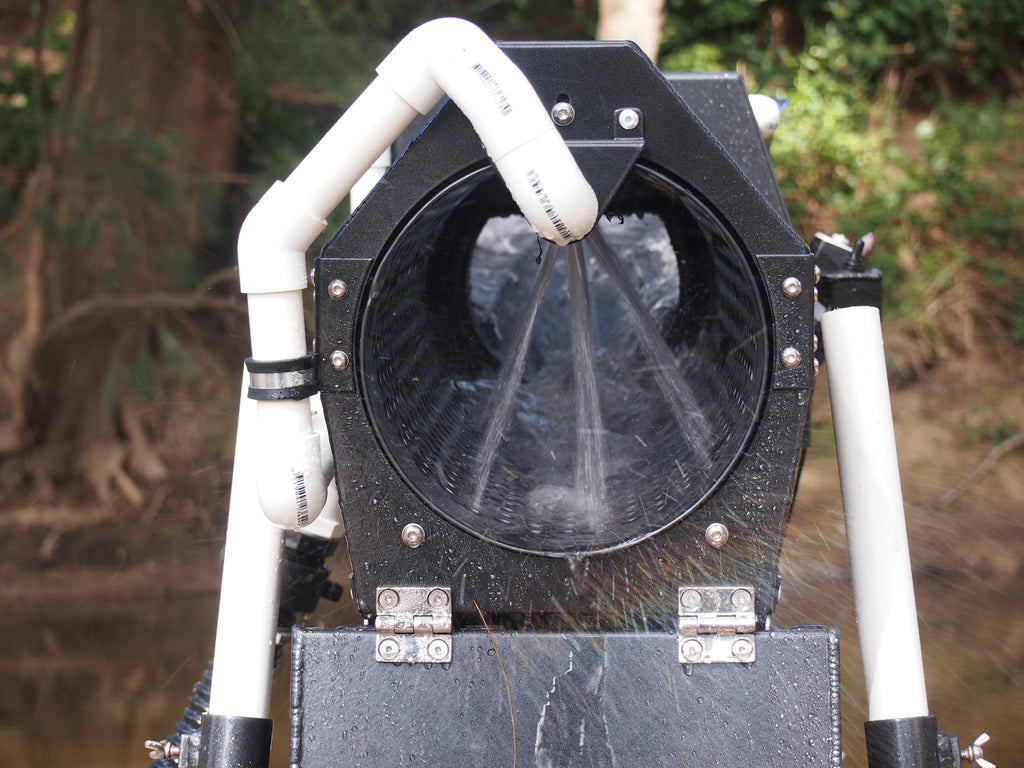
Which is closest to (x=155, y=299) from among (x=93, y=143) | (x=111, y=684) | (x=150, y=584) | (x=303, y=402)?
(x=93, y=143)

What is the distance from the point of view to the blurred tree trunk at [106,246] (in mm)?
4406

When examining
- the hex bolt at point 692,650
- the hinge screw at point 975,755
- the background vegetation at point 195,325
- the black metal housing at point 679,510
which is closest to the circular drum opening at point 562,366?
the black metal housing at point 679,510

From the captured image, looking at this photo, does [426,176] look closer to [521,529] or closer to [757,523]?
[521,529]

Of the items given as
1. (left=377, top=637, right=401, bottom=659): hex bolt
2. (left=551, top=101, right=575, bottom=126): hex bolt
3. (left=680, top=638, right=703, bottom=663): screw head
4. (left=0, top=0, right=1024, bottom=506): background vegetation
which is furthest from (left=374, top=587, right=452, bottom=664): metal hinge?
(left=0, top=0, right=1024, bottom=506): background vegetation

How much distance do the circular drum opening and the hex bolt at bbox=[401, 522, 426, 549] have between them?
0.03 m

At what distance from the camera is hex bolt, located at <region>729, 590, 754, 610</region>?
3.83 ft

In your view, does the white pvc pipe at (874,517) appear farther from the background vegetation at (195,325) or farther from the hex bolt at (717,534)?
the background vegetation at (195,325)

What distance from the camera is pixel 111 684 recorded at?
11.2 ft

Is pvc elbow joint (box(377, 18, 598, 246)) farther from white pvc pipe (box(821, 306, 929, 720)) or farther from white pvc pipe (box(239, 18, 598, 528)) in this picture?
white pvc pipe (box(821, 306, 929, 720))

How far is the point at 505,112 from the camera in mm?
1058

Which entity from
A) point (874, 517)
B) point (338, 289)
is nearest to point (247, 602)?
point (338, 289)

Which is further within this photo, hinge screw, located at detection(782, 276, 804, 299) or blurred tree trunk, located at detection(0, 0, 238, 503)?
blurred tree trunk, located at detection(0, 0, 238, 503)

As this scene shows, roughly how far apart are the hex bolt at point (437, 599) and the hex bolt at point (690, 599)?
261 millimetres

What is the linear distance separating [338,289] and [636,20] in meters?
4.47
